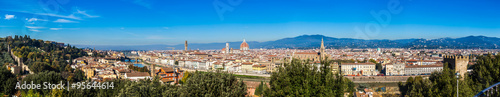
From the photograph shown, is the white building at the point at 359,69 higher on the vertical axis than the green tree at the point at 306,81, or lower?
lower

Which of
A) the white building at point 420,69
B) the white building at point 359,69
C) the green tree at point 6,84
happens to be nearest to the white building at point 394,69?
the white building at point 420,69

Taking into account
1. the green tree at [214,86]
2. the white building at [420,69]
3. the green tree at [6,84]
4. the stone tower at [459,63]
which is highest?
the green tree at [214,86]

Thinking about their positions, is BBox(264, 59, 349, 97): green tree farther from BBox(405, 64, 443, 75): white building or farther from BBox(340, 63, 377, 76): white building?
BBox(405, 64, 443, 75): white building

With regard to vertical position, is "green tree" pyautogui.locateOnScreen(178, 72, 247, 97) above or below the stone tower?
above

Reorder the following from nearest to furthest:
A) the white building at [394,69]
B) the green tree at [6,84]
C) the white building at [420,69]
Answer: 1. the green tree at [6,84]
2. the white building at [394,69]
3. the white building at [420,69]

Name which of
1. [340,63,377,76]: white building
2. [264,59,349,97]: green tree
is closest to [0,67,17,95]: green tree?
[264,59,349,97]: green tree

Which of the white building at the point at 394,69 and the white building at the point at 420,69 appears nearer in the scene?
the white building at the point at 394,69

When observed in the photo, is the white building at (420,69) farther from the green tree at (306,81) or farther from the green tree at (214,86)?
the green tree at (214,86)

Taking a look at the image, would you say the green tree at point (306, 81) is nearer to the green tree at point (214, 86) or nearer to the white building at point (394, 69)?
the green tree at point (214, 86)

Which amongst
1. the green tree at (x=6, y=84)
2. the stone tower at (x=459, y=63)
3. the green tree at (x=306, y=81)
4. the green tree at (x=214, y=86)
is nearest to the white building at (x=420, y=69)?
the stone tower at (x=459, y=63)

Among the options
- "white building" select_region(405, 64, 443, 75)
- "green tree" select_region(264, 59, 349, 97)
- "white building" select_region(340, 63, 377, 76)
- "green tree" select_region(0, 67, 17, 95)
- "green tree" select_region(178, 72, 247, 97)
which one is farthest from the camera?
"white building" select_region(340, 63, 377, 76)

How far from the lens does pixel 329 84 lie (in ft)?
16.2

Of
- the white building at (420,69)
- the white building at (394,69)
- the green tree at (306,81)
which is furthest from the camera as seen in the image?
the white building at (420,69)

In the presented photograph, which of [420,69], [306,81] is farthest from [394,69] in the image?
[306,81]
